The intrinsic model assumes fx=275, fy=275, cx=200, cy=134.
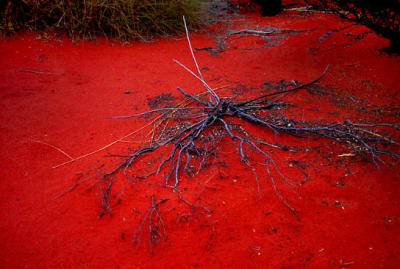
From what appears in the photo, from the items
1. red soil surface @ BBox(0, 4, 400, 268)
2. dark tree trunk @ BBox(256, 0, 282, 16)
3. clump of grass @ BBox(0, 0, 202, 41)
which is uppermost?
dark tree trunk @ BBox(256, 0, 282, 16)

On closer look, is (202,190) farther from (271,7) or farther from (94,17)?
(271,7)

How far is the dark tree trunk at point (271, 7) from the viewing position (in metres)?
4.91

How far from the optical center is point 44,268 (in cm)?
132

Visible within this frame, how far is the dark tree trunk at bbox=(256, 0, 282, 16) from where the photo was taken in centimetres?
491

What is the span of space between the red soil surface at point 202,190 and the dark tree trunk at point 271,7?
2.25 metres

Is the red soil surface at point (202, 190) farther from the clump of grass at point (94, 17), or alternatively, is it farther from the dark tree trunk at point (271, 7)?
the dark tree trunk at point (271, 7)

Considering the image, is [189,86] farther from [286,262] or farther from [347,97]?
[286,262]

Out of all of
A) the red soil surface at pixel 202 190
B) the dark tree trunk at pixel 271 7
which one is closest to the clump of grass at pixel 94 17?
the red soil surface at pixel 202 190

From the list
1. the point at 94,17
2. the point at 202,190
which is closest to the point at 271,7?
the point at 94,17

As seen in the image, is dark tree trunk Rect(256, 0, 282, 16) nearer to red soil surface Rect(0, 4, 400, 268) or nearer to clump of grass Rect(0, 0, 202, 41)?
clump of grass Rect(0, 0, 202, 41)

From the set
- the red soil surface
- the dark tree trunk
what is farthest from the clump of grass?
the dark tree trunk

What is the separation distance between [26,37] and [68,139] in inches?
98.9

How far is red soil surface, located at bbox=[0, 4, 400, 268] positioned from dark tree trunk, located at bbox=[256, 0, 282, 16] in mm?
2248

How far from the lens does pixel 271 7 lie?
4953 millimetres
